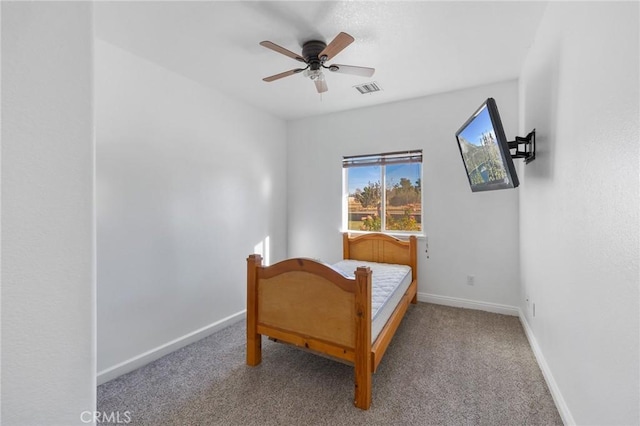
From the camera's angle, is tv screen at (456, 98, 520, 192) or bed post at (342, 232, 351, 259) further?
bed post at (342, 232, 351, 259)

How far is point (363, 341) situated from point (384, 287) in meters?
0.85

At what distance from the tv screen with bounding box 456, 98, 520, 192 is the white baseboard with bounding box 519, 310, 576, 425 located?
A: 130cm

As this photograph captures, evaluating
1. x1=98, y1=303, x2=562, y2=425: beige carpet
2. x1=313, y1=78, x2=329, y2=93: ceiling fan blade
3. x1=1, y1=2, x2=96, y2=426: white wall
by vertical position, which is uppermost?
x1=313, y1=78, x2=329, y2=93: ceiling fan blade

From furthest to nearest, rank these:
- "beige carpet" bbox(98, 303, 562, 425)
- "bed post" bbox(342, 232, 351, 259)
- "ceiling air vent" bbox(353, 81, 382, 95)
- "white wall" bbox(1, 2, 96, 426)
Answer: "bed post" bbox(342, 232, 351, 259) → "ceiling air vent" bbox(353, 81, 382, 95) → "beige carpet" bbox(98, 303, 562, 425) → "white wall" bbox(1, 2, 96, 426)

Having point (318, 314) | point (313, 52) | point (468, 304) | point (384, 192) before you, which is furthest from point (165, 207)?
point (468, 304)

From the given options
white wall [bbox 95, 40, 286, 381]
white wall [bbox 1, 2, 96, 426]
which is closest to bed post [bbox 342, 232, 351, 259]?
white wall [bbox 95, 40, 286, 381]

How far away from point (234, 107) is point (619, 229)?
11.0ft

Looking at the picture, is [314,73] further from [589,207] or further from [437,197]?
[437,197]

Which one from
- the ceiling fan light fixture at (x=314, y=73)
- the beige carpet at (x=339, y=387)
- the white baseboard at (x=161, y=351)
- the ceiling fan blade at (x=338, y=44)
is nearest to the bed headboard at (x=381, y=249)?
the beige carpet at (x=339, y=387)

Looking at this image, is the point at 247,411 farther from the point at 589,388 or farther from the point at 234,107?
the point at 234,107

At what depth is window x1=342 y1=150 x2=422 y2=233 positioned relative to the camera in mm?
3602

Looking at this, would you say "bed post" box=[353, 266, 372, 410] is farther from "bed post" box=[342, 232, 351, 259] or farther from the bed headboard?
"bed post" box=[342, 232, 351, 259]

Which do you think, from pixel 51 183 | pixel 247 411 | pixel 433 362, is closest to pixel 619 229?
pixel 433 362

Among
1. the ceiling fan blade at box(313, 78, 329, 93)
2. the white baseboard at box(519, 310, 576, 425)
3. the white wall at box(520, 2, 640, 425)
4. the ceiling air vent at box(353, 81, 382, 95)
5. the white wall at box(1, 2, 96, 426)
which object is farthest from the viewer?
the ceiling air vent at box(353, 81, 382, 95)
